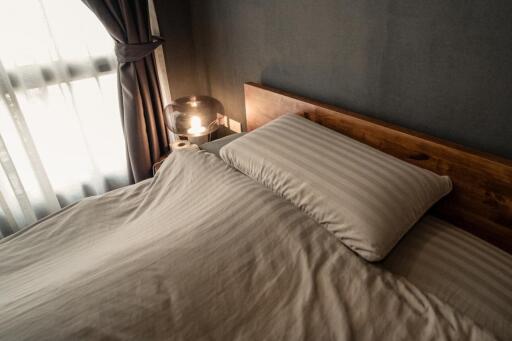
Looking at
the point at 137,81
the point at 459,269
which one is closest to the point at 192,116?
the point at 137,81

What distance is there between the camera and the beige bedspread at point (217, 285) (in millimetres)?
717

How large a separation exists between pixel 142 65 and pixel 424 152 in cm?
171

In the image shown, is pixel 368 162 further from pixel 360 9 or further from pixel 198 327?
pixel 198 327

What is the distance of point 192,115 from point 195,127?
8 centimetres

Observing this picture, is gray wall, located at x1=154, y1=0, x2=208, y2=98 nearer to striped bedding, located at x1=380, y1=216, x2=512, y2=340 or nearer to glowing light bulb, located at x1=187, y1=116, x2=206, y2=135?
glowing light bulb, located at x1=187, y1=116, x2=206, y2=135

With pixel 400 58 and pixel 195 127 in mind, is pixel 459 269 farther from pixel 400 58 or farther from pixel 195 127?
pixel 195 127

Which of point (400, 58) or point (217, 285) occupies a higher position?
point (400, 58)

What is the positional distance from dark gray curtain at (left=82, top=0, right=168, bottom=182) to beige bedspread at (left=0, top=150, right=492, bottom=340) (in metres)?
1.06

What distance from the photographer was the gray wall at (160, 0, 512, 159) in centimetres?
92

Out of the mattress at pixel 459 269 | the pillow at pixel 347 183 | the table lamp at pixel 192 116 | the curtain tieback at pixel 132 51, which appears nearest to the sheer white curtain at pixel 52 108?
the curtain tieback at pixel 132 51

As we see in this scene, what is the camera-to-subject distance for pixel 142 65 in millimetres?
2031

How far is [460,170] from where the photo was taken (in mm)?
997

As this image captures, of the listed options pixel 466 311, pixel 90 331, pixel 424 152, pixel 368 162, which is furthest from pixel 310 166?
pixel 90 331

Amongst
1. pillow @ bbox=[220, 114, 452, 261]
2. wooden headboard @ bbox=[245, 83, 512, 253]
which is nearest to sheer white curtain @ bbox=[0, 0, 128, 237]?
pillow @ bbox=[220, 114, 452, 261]
